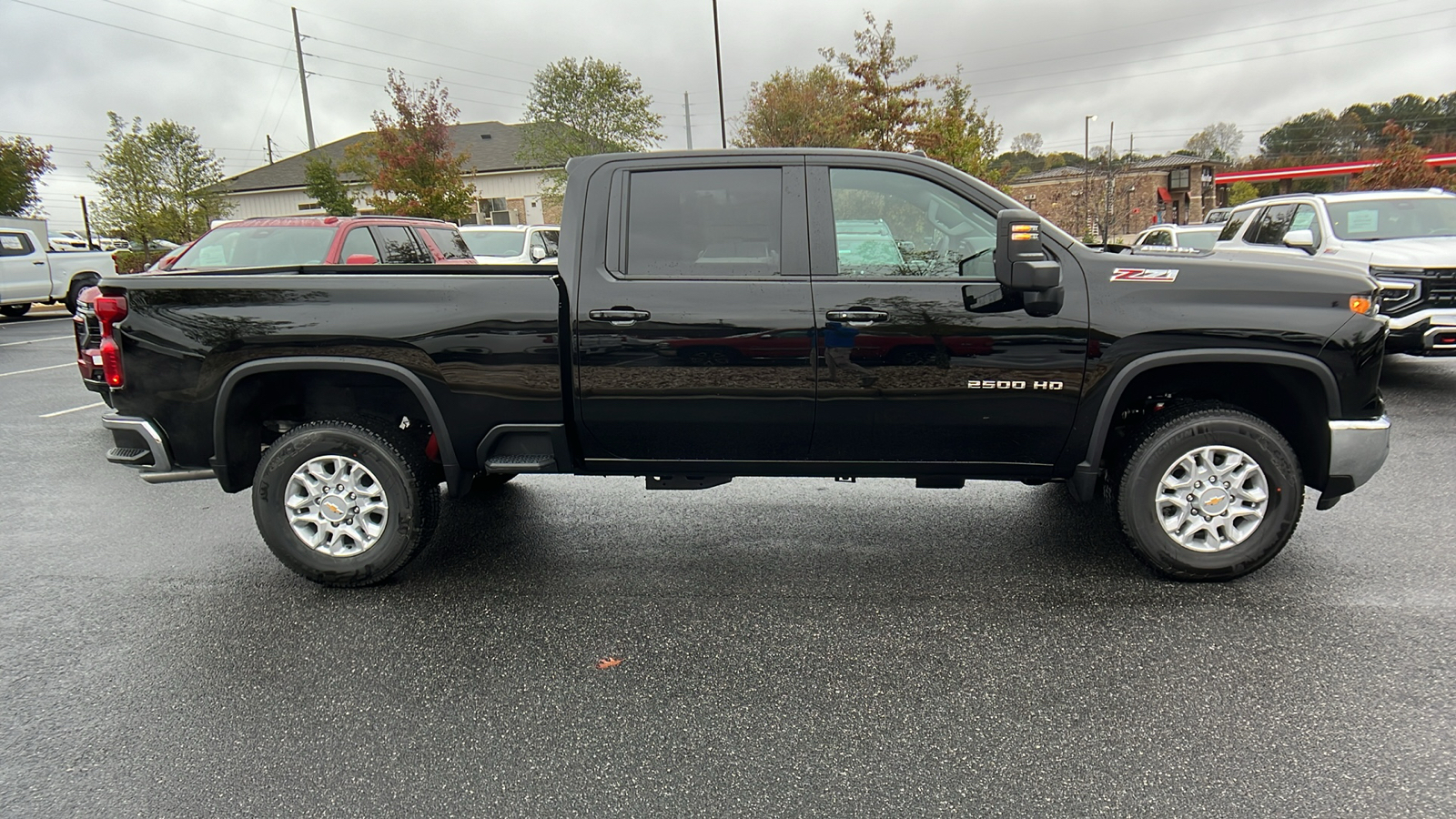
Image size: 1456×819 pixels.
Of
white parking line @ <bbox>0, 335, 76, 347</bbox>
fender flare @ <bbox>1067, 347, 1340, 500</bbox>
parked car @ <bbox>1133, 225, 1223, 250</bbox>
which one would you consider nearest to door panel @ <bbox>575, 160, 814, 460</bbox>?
fender flare @ <bbox>1067, 347, 1340, 500</bbox>

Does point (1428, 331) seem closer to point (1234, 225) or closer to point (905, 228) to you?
point (1234, 225)

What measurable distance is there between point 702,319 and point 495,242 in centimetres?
1248

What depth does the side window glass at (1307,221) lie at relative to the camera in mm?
9078

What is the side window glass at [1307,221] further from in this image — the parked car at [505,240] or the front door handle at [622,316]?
the parked car at [505,240]

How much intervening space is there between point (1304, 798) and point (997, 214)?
7.67ft

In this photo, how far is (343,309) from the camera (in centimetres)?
380

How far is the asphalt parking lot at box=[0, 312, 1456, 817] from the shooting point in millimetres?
2547

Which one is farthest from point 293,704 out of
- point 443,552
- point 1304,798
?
point 1304,798

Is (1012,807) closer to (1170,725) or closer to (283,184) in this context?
(1170,725)

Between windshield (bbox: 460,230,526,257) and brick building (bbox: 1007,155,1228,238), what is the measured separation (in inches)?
1388

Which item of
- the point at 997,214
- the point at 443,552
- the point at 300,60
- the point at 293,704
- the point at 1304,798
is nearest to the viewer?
the point at 1304,798

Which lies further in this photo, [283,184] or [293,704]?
[283,184]

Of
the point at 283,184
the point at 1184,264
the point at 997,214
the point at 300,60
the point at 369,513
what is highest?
the point at 300,60

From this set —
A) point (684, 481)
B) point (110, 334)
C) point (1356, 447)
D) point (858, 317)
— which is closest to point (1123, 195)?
point (1356, 447)
